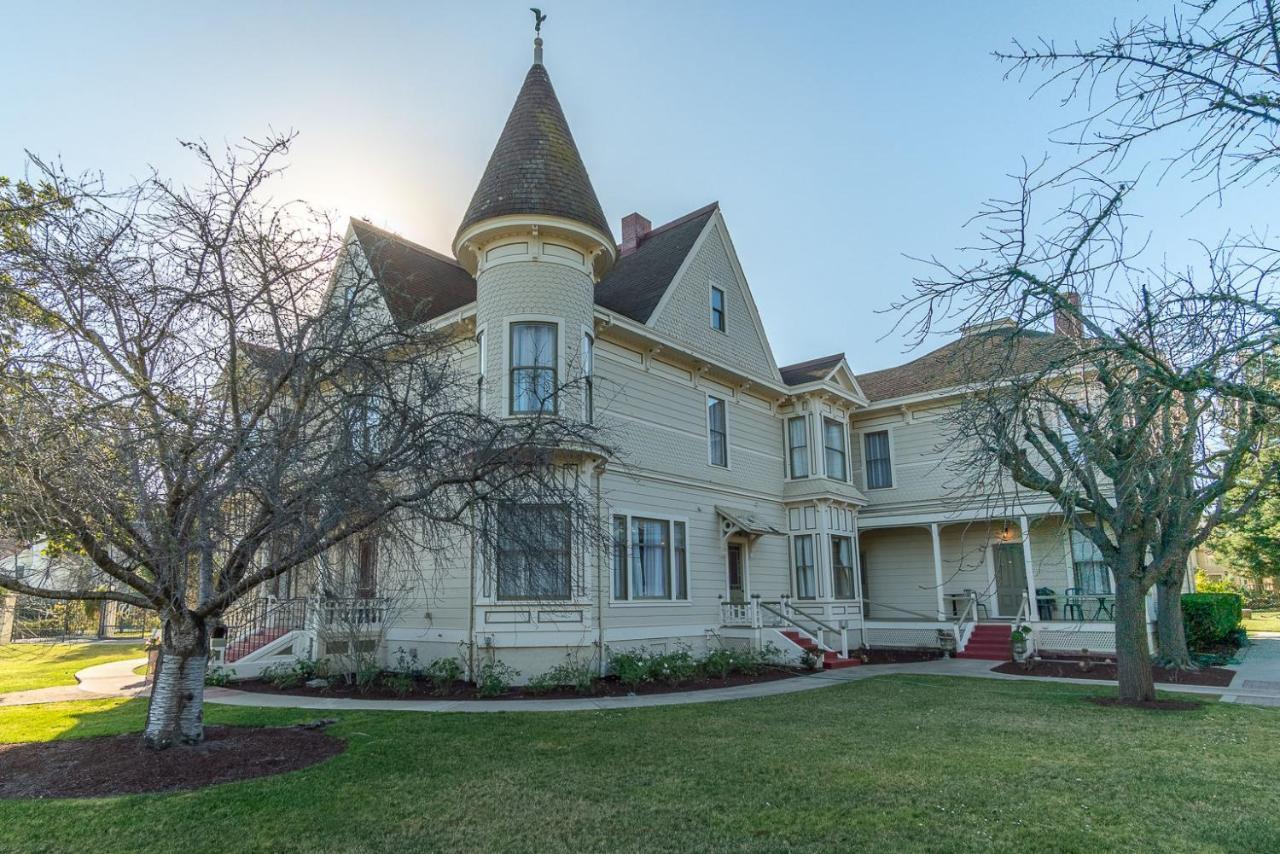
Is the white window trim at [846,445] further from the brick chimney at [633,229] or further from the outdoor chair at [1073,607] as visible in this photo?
the brick chimney at [633,229]

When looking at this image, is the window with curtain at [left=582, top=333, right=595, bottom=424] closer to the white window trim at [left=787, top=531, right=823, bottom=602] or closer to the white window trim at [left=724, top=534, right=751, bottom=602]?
the white window trim at [left=724, top=534, right=751, bottom=602]

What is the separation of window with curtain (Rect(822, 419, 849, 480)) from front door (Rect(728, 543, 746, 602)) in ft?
12.4

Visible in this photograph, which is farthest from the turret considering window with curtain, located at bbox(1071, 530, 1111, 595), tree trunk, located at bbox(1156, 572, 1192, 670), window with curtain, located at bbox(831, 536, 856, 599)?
window with curtain, located at bbox(1071, 530, 1111, 595)

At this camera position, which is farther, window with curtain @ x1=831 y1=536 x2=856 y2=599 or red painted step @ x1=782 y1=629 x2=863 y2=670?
window with curtain @ x1=831 y1=536 x2=856 y2=599

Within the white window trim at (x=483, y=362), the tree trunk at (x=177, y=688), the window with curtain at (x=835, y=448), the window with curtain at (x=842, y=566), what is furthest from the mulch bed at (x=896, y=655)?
the tree trunk at (x=177, y=688)

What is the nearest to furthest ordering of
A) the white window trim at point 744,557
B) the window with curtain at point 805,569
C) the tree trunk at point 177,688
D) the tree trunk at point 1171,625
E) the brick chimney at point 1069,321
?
the brick chimney at point 1069,321 < the tree trunk at point 177,688 < the tree trunk at point 1171,625 < the white window trim at point 744,557 < the window with curtain at point 805,569

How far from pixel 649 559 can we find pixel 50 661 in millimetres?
16703

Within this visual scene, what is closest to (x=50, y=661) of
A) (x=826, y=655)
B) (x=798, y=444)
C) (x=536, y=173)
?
(x=536, y=173)

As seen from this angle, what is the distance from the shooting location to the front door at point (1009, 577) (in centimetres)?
2184

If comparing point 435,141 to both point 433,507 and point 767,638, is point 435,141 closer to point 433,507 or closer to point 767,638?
point 433,507

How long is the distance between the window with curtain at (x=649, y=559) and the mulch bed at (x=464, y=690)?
6.61 feet

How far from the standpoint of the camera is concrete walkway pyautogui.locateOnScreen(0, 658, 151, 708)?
13.0 m

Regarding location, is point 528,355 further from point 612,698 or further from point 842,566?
point 842,566

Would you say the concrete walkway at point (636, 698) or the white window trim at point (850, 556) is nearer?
the concrete walkway at point (636, 698)
